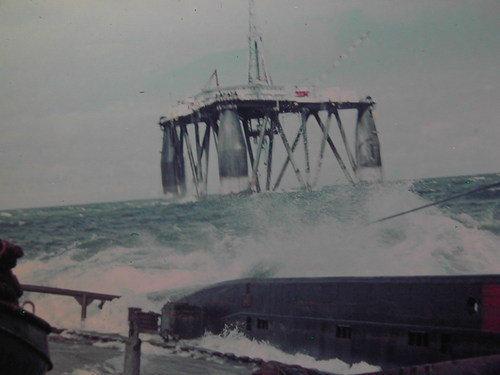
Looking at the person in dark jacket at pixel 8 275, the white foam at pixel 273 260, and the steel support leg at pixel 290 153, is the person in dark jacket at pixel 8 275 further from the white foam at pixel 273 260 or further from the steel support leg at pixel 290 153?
the steel support leg at pixel 290 153

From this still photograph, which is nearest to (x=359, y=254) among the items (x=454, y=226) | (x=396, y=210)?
(x=454, y=226)

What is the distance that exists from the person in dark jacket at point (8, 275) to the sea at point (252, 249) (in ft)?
11.7

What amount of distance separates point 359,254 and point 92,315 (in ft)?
22.1

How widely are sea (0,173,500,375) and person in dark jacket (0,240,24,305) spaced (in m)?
3.58

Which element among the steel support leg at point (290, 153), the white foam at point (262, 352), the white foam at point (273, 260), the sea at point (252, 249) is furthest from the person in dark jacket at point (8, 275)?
the steel support leg at point (290, 153)

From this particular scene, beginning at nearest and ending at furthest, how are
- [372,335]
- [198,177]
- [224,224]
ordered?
[372,335], [224,224], [198,177]

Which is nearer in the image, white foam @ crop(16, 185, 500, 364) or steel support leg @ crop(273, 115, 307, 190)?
white foam @ crop(16, 185, 500, 364)

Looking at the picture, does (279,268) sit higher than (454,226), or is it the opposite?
(454,226)

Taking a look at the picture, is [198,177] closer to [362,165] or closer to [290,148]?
[290,148]

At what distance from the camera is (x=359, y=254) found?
13.9m

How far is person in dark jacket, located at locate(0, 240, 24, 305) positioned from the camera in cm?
421

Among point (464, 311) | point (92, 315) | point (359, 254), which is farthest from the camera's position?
point (359, 254)

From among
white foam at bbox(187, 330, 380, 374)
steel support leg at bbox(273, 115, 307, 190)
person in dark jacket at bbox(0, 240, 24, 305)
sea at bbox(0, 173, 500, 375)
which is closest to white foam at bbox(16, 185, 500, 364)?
sea at bbox(0, 173, 500, 375)

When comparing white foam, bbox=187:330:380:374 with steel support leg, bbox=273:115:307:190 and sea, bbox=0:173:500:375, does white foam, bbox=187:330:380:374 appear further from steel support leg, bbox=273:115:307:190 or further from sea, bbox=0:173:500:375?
steel support leg, bbox=273:115:307:190
